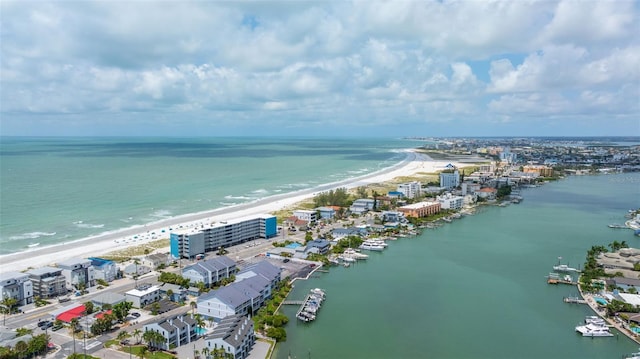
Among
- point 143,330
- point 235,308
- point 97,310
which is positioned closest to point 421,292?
point 235,308

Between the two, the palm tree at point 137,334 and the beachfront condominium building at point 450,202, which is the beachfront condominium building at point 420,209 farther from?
the palm tree at point 137,334

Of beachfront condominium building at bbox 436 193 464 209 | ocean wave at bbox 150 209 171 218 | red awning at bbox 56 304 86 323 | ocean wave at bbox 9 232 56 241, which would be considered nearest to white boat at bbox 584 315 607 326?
red awning at bbox 56 304 86 323

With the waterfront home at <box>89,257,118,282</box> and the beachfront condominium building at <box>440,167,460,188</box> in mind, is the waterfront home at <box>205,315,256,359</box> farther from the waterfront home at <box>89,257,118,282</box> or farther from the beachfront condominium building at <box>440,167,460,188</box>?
the beachfront condominium building at <box>440,167,460,188</box>

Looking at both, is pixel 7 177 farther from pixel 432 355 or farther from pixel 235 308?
pixel 432 355

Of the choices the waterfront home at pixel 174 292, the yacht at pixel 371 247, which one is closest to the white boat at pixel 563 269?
the yacht at pixel 371 247

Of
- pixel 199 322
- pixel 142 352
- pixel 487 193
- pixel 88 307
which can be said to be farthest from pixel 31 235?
pixel 487 193
